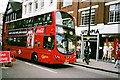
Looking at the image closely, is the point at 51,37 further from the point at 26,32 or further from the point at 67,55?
the point at 26,32

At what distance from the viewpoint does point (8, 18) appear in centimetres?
5394

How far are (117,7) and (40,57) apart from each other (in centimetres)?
889

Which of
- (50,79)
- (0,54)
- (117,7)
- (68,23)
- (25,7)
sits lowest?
(50,79)

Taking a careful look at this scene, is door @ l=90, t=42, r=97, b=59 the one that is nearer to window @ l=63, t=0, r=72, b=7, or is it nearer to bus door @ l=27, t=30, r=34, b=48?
window @ l=63, t=0, r=72, b=7

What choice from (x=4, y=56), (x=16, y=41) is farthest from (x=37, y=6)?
(x=4, y=56)

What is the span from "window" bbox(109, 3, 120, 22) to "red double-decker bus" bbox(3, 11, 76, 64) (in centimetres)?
566

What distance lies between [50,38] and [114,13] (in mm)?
8017

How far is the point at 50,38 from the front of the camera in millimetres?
14953

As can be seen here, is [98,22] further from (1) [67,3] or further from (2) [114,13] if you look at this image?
(1) [67,3]

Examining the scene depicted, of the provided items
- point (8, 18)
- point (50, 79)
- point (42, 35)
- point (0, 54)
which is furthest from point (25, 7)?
point (50, 79)

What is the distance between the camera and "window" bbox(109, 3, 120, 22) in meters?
19.6

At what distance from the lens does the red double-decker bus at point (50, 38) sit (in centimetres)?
1466

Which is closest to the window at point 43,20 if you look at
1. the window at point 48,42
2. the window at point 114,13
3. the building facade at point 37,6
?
the window at point 48,42

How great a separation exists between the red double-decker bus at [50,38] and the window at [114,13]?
5656 millimetres
